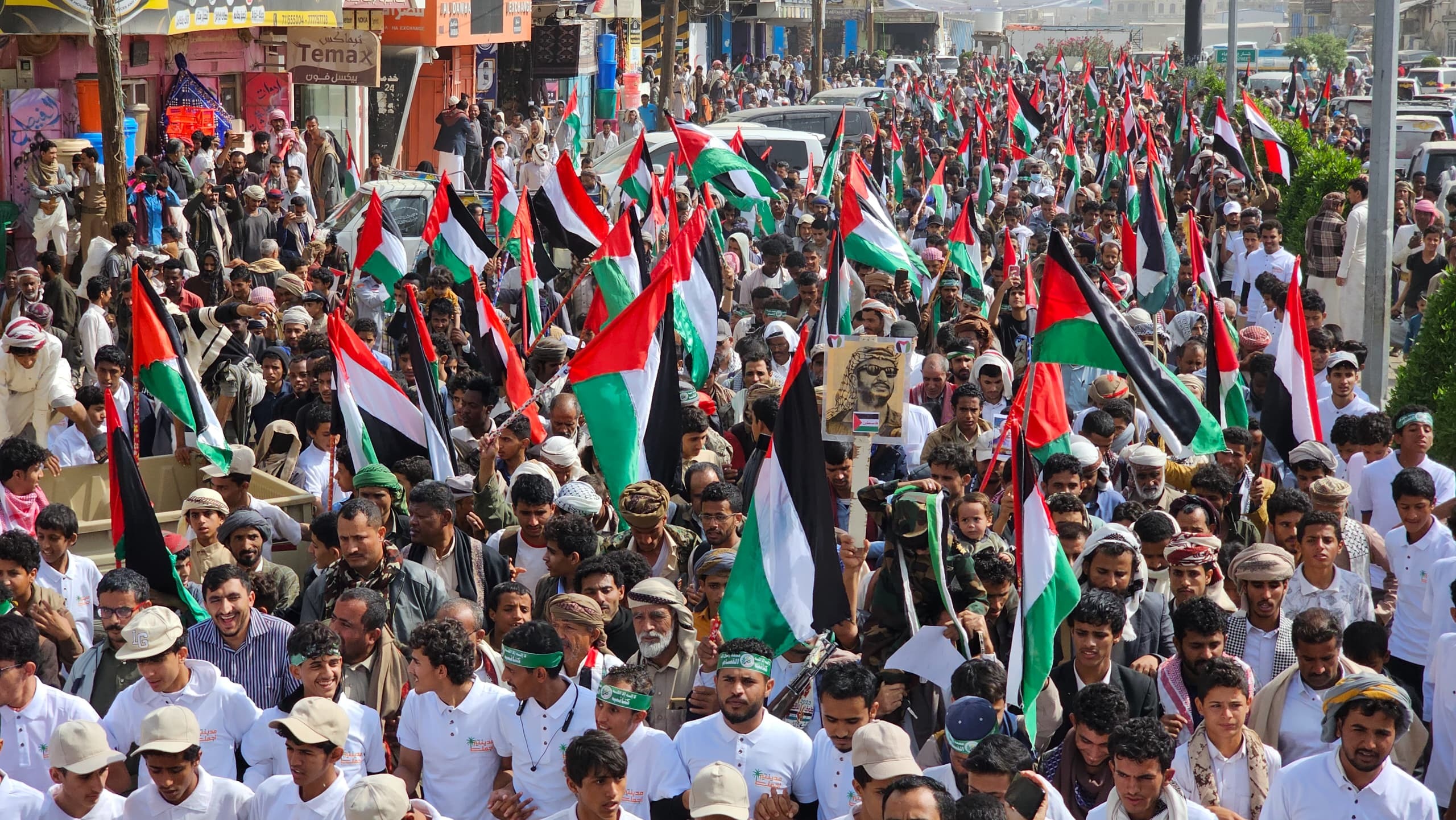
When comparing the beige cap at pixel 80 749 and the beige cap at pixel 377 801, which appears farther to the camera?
the beige cap at pixel 80 749

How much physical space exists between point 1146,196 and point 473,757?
8676 millimetres

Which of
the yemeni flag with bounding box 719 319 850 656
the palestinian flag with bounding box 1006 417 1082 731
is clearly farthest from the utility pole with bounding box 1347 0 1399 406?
the palestinian flag with bounding box 1006 417 1082 731

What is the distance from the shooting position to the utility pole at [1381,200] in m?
11.5

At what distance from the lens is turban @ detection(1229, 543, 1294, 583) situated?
6371mm

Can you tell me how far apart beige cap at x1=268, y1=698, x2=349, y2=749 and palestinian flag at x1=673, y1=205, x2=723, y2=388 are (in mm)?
5117

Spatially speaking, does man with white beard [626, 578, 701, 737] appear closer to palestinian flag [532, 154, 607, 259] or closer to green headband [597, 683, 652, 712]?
green headband [597, 683, 652, 712]

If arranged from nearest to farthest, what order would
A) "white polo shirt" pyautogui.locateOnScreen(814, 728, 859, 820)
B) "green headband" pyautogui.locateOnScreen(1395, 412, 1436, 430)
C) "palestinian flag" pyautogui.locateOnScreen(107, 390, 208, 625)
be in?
"white polo shirt" pyautogui.locateOnScreen(814, 728, 859, 820)
"palestinian flag" pyautogui.locateOnScreen(107, 390, 208, 625)
"green headband" pyautogui.locateOnScreen(1395, 412, 1436, 430)

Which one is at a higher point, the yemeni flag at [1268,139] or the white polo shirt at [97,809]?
the yemeni flag at [1268,139]

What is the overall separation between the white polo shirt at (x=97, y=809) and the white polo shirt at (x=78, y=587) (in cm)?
152

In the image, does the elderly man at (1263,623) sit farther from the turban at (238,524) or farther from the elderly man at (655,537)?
the turban at (238,524)

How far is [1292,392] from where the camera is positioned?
9.02 meters

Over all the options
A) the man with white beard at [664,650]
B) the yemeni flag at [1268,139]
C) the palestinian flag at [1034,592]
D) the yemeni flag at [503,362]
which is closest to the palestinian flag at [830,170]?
the yemeni flag at [1268,139]

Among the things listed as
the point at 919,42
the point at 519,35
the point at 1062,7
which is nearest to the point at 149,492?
the point at 519,35

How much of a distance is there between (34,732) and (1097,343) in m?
4.52
